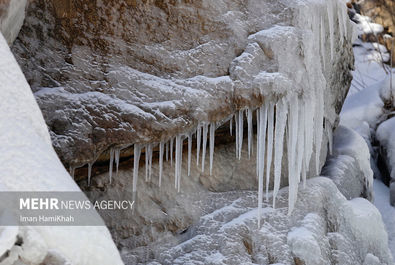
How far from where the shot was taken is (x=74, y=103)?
366 centimetres

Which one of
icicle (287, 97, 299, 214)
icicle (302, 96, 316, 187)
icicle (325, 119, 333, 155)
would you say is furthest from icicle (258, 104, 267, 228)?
icicle (325, 119, 333, 155)

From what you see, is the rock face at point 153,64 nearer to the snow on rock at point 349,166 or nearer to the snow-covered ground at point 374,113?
the snow on rock at point 349,166

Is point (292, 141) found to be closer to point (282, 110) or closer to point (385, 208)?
point (282, 110)

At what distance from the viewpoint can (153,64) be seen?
3896 mm

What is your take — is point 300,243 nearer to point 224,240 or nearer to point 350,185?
point 224,240

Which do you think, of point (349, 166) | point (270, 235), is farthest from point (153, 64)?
point (349, 166)

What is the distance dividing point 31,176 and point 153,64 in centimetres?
222

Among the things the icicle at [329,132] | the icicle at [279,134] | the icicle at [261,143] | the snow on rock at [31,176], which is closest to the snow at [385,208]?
the icicle at [329,132]

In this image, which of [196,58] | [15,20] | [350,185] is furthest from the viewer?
[350,185]

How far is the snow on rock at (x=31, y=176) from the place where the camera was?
64.5 inches

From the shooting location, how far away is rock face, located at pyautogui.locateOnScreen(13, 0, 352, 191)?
3678 mm

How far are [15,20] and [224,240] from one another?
1993mm

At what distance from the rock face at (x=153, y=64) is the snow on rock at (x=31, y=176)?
1.61m

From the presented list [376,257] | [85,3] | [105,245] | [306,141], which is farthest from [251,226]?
[105,245]
